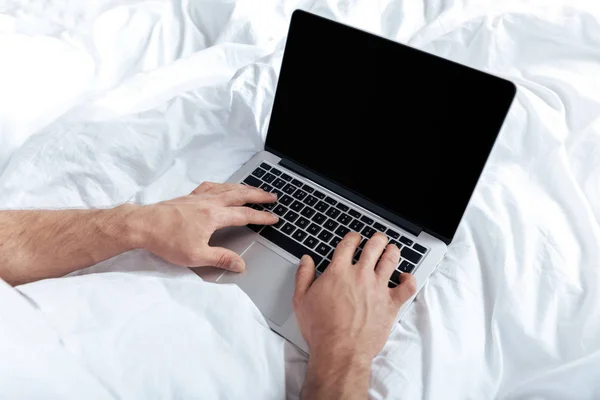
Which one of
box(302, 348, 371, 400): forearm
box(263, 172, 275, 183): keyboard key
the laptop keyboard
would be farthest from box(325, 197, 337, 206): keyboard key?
box(302, 348, 371, 400): forearm

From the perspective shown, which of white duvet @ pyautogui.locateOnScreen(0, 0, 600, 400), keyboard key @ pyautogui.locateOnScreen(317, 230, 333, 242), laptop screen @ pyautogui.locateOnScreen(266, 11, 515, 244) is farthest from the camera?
keyboard key @ pyautogui.locateOnScreen(317, 230, 333, 242)

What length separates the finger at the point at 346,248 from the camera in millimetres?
692

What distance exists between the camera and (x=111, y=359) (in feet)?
1.72

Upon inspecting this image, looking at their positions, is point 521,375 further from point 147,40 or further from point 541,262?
point 147,40

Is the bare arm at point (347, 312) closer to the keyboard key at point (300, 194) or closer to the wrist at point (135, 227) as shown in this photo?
the keyboard key at point (300, 194)

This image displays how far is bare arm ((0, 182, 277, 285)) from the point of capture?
26.7 inches

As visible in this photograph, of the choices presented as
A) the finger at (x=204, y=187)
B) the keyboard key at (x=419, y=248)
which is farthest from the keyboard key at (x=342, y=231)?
the finger at (x=204, y=187)

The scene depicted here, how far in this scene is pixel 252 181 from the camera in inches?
32.9

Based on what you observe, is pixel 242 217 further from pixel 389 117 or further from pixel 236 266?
pixel 389 117

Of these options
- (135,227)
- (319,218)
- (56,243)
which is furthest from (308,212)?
(56,243)

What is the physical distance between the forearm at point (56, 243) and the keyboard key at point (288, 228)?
0.22m

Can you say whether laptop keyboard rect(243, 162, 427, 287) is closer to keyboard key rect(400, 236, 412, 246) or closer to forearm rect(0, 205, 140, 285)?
keyboard key rect(400, 236, 412, 246)

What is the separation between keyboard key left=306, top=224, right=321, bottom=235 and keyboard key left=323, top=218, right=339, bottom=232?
0.01 meters

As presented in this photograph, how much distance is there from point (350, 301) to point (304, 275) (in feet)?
0.25
